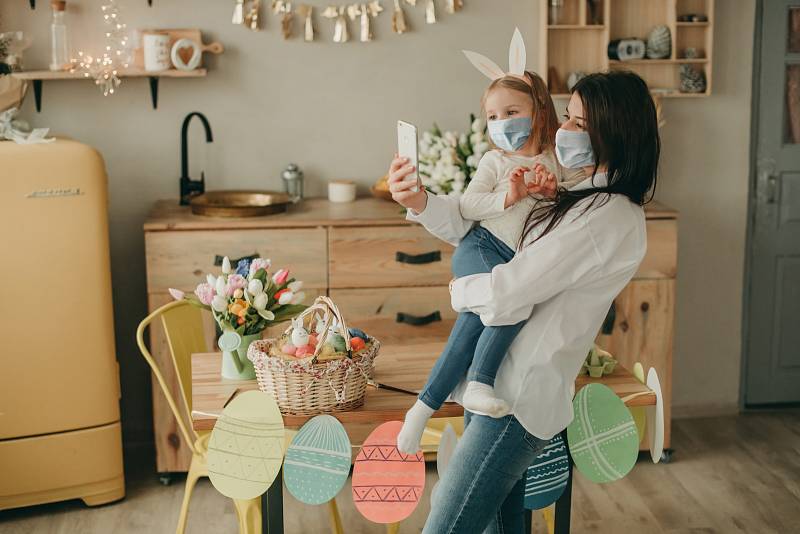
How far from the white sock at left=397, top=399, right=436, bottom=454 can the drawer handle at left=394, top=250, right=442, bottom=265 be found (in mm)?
1463

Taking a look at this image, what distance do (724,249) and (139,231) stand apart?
2.47 meters

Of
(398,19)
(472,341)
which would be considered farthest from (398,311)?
(472,341)

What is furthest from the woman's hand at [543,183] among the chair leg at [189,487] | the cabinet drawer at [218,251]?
the cabinet drawer at [218,251]

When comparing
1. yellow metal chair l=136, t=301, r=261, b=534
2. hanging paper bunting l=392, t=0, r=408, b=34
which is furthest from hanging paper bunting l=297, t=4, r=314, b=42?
yellow metal chair l=136, t=301, r=261, b=534

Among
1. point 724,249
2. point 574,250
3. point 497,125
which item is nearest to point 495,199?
point 497,125

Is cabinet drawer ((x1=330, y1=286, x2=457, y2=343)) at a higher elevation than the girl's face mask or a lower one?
lower

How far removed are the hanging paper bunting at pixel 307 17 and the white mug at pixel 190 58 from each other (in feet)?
1.37

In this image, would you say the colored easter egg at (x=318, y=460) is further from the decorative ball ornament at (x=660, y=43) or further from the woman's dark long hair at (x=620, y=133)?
the decorative ball ornament at (x=660, y=43)

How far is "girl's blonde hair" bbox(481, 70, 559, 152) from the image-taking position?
2332mm

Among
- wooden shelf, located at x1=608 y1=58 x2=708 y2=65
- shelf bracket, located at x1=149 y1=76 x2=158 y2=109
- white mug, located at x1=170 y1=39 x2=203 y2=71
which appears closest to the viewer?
Answer: white mug, located at x1=170 y1=39 x2=203 y2=71

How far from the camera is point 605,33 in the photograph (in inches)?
153

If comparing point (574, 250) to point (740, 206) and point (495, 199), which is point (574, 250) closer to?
point (495, 199)

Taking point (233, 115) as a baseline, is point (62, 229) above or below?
below

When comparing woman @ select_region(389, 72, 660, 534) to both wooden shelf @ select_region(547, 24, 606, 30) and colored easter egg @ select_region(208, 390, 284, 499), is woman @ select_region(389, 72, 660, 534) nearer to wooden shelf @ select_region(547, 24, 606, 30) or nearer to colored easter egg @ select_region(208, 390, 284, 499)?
colored easter egg @ select_region(208, 390, 284, 499)
